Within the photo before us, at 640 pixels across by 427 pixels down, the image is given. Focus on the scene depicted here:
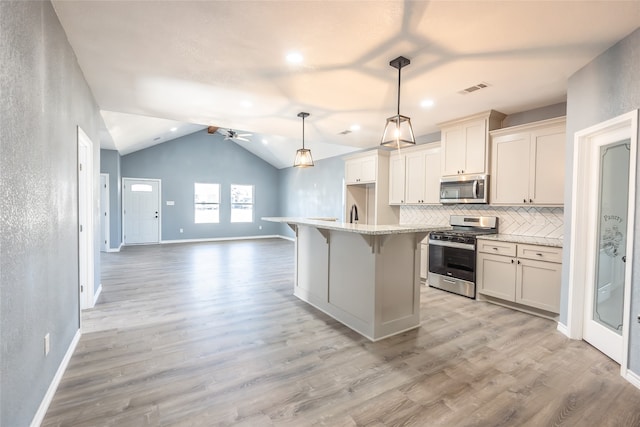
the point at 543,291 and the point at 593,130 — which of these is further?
the point at 543,291

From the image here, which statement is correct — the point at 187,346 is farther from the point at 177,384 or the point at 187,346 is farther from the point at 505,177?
the point at 505,177

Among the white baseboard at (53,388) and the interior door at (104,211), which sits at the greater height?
A: the interior door at (104,211)

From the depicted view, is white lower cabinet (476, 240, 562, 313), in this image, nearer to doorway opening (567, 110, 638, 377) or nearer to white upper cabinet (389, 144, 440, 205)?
doorway opening (567, 110, 638, 377)

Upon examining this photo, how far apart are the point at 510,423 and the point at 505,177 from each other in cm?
317

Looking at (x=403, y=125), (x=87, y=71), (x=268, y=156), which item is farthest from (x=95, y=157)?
(x=268, y=156)

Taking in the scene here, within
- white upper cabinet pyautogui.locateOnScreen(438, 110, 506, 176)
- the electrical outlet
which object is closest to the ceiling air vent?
white upper cabinet pyautogui.locateOnScreen(438, 110, 506, 176)

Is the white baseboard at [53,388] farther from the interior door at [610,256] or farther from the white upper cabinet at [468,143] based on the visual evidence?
the white upper cabinet at [468,143]

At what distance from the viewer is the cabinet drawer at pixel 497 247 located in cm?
373

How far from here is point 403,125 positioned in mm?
2777

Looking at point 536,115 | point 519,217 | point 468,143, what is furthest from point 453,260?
point 536,115

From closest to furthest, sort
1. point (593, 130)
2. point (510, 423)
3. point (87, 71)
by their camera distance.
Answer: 1. point (510, 423)
2. point (593, 130)
3. point (87, 71)

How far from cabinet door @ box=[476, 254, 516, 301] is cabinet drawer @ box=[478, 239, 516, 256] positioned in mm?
58

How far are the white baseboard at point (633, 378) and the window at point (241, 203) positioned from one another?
10119mm

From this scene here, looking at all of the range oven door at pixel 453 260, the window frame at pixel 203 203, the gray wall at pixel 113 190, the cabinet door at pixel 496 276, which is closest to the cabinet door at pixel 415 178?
the range oven door at pixel 453 260
